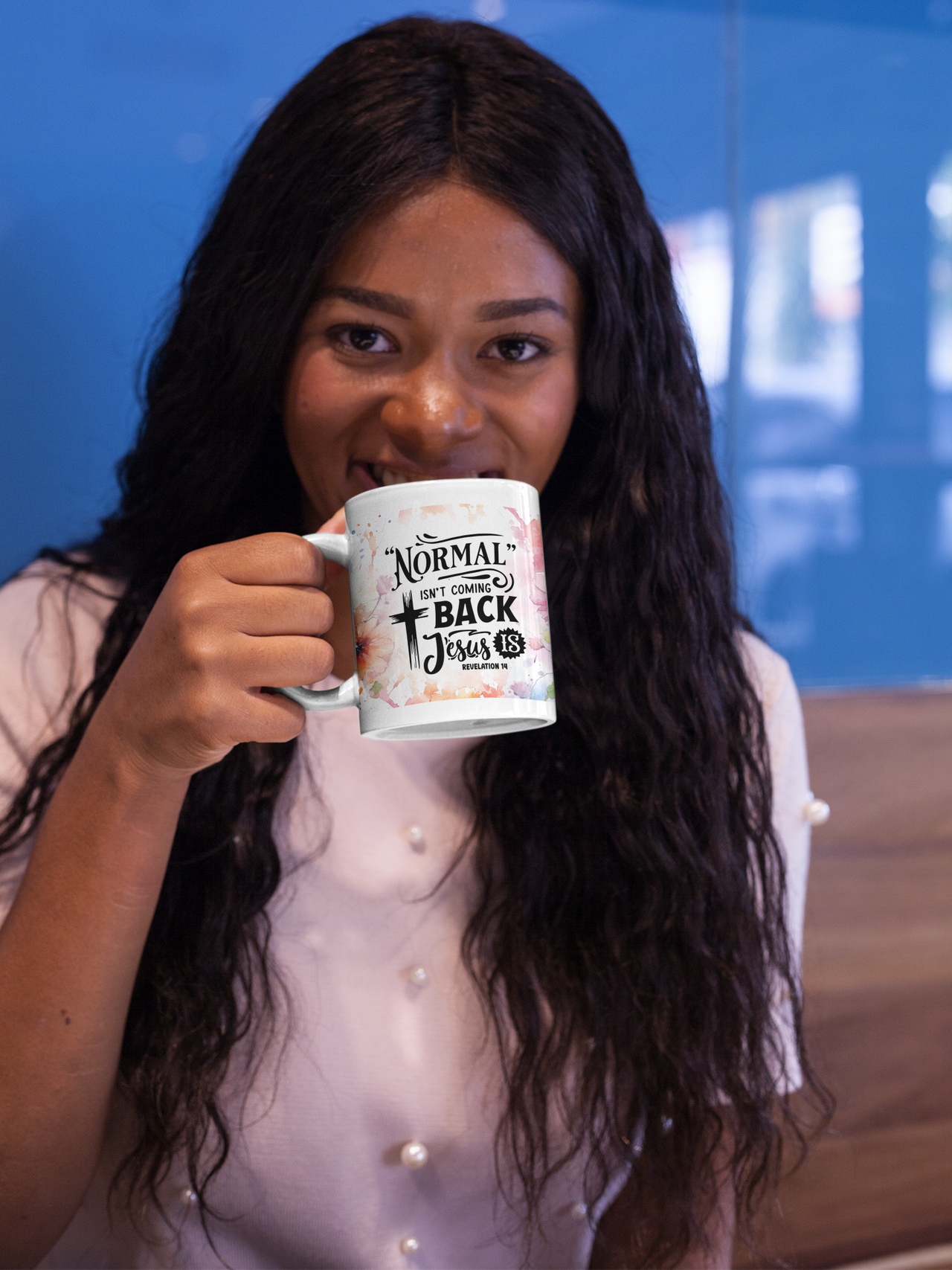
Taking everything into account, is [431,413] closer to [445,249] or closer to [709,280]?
[445,249]

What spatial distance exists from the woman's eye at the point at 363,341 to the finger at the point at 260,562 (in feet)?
0.87

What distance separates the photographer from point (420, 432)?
0.90 meters

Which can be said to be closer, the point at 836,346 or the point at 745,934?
the point at 745,934

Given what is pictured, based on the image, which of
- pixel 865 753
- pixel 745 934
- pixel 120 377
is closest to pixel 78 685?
pixel 120 377

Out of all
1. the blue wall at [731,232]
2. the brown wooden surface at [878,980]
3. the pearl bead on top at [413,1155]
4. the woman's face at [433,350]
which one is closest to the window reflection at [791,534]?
the blue wall at [731,232]

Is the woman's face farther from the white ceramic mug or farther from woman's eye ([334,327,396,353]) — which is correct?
the white ceramic mug

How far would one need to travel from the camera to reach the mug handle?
73 cm

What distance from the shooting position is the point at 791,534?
1.47 m

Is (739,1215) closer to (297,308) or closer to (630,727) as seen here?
(630,727)

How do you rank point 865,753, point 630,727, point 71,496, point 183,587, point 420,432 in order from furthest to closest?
point 865,753 → point 71,496 → point 630,727 → point 420,432 → point 183,587

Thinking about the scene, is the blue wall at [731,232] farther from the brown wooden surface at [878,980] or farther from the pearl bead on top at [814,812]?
the pearl bead on top at [814,812]

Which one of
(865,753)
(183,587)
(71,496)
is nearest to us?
(183,587)

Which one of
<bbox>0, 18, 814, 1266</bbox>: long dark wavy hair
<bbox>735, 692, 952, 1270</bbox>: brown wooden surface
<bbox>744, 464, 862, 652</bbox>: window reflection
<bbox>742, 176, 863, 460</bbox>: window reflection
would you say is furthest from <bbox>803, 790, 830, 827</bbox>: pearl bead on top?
<bbox>742, 176, 863, 460</bbox>: window reflection

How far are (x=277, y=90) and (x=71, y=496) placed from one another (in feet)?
1.60
